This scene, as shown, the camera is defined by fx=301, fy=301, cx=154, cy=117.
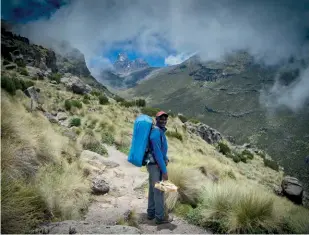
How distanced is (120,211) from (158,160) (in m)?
2.29

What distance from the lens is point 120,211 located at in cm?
784

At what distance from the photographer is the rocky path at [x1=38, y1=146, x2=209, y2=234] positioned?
5.15 metres

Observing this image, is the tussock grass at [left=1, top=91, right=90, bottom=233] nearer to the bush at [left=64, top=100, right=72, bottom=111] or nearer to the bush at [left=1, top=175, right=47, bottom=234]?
the bush at [left=1, top=175, right=47, bottom=234]

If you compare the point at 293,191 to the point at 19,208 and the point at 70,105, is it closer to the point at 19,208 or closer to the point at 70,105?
the point at 70,105

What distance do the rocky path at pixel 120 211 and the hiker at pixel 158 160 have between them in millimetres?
341

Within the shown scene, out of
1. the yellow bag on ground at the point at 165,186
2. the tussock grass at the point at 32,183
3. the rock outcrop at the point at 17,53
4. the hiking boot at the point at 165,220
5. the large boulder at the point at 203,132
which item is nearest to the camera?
the tussock grass at the point at 32,183

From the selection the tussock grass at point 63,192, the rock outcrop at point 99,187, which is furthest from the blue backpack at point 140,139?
the rock outcrop at point 99,187

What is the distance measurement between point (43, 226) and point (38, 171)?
2.32 meters

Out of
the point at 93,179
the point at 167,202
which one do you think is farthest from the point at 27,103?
the point at 167,202

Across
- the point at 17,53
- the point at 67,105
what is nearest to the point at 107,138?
the point at 67,105

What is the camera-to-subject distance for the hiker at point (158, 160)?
20.9ft

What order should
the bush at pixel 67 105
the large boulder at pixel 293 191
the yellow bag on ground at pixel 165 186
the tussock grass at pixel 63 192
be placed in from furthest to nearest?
the bush at pixel 67 105, the large boulder at pixel 293 191, the yellow bag on ground at pixel 165 186, the tussock grass at pixel 63 192

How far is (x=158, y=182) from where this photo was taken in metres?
6.67

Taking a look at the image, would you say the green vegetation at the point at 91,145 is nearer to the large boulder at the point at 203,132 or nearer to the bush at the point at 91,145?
the bush at the point at 91,145
